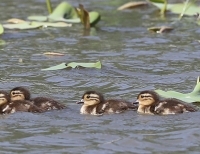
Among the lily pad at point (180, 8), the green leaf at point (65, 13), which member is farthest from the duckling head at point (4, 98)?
the lily pad at point (180, 8)

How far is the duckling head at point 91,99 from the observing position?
7.40 metres

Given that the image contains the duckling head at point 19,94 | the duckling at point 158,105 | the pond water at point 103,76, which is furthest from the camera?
the duckling head at point 19,94

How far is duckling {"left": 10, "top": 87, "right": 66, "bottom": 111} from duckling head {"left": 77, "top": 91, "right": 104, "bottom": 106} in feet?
0.65

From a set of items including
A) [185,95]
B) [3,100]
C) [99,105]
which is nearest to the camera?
[99,105]

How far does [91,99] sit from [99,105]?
0.11 metres

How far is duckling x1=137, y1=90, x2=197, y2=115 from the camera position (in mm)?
7141

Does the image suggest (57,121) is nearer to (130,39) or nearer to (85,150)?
(85,150)

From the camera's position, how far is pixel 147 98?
24.2ft

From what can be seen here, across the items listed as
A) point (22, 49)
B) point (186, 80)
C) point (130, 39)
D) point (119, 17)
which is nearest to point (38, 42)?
point (22, 49)

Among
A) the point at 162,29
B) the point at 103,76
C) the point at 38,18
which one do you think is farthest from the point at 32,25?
the point at 103,76

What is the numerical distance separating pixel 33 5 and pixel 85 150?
766 cm

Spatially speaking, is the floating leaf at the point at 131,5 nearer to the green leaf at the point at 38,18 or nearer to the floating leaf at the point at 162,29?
the green leaf at the point at 38,18

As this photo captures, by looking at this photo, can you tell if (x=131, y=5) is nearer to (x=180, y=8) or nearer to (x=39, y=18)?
(x=180, y=8)

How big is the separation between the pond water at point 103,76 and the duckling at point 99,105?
0.08 metres
